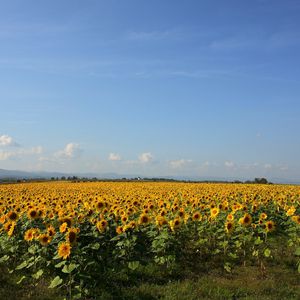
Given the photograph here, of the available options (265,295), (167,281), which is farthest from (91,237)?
(265,295)

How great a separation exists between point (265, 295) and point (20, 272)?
5342 mm

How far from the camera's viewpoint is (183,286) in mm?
8844

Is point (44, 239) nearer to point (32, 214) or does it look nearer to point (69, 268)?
point (69, 268)

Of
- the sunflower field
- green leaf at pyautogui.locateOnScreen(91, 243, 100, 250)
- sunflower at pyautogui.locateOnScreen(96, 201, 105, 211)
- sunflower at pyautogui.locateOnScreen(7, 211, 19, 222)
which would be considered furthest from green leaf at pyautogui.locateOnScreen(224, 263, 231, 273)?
sunflower at pyautogui.locateOnScreen(7, 211, 19, 222)

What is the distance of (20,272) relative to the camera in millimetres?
9719

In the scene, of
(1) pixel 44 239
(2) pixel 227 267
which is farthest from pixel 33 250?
(2) pixel 227 267

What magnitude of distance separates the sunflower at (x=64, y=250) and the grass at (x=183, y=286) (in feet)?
2.90

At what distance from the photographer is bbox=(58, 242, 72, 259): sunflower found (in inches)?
311

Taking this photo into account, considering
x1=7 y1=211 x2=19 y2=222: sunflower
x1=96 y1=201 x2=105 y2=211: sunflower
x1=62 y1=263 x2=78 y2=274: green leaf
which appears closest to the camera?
x1=62 y1=263 x2=78 y2=274: green leaf

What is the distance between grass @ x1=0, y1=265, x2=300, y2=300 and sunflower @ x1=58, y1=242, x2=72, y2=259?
883mm

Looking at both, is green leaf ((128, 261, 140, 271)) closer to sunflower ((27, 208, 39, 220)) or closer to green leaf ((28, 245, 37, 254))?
green leaf ((28, 245, 37, 254))

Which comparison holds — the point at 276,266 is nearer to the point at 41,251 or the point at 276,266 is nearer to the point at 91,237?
the point at 91,237

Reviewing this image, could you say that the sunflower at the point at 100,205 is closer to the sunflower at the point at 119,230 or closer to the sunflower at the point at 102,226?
the sunflower at the point at 119,230

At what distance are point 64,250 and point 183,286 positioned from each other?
2.61 m
